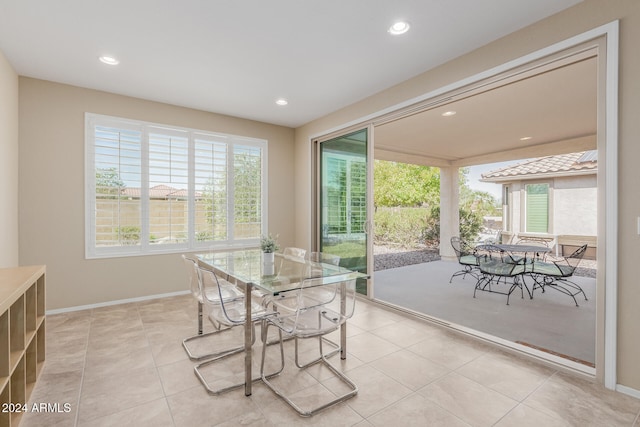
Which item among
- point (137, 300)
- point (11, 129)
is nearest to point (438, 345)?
point (137, 300)

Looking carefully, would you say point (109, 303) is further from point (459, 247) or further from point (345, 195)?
point (459, 247)

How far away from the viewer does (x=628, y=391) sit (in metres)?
1.97

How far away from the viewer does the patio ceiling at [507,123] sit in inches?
127

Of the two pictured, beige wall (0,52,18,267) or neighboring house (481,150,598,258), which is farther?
neighboring house (481,150,598,258)

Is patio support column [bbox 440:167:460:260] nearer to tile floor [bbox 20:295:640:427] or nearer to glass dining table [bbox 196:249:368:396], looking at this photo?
tile floor [bbox 20:295:640:427]

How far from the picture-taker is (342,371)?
2.32m

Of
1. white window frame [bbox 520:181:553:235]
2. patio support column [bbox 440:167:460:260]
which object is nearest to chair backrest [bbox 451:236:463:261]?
patio support column [bbox 440:167:460:260]

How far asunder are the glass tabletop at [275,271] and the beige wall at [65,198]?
64.4 inches

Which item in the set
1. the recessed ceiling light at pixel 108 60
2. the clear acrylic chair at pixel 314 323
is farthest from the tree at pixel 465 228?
the recessed ceiling light at pixel 108 60

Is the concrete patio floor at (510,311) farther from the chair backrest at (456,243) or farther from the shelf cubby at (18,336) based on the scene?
the shelf cubby at (18,336)

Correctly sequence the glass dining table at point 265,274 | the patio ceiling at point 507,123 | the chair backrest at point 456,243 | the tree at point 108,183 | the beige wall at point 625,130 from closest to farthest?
the beige wall at point 625,130, the glass dining table at point 265,274, the patio ceiling at point 507,123, the tree at point 108,183, the chair backrest at point 456,243

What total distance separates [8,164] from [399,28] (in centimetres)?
400

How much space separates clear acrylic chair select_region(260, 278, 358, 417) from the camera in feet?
6.51

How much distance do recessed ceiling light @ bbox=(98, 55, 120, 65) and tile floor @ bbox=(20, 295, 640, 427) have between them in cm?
274
